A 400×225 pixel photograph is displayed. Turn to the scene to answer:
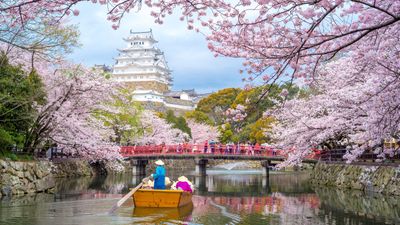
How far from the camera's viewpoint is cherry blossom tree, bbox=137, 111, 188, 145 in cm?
3953

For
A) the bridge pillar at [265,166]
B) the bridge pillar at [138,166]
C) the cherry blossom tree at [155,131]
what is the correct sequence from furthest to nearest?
the cherry blossom tree at [155,131] < the bridge pillar at [138,166] < the bridge pillar at [265,166]

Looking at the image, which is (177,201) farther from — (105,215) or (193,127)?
(193,127)

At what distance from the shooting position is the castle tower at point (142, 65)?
7219 cm

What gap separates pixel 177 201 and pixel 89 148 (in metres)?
10.2

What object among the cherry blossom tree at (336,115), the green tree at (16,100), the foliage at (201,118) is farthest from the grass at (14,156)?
the foliage at (201,118)

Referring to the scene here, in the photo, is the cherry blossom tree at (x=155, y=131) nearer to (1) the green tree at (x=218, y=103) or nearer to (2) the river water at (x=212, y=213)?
(1) the green tree at (x=218, y=103)

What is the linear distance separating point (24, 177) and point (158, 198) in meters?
6.83

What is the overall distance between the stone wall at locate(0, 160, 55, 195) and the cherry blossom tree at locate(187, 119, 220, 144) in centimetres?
3030

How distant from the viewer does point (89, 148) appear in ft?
71.7

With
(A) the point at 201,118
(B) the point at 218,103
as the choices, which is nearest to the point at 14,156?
(A) the point at 201,118

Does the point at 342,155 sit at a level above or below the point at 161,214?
above

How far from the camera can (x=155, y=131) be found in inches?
1634

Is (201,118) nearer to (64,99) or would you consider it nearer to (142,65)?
(142,65)

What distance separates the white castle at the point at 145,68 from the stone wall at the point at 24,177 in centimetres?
5022
